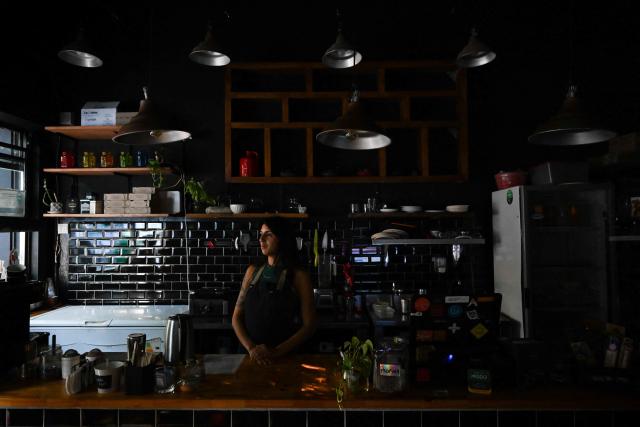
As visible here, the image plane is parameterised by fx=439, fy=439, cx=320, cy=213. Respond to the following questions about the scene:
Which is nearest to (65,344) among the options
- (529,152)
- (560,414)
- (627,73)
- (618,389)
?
(560,414)

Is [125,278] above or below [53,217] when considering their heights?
below

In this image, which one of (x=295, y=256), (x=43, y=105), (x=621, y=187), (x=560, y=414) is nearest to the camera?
(x=560, y=414)

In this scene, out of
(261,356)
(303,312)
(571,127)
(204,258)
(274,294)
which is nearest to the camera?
(261,356)

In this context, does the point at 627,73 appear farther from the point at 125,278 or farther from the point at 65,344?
the point at 65,344

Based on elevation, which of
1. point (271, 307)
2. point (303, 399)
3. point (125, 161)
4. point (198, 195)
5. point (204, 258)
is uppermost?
point (125, 161)

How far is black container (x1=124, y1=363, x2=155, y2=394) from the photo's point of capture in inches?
73.1

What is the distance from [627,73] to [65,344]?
236 inches

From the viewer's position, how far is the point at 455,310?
1976mm

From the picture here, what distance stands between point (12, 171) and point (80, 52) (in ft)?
5.07

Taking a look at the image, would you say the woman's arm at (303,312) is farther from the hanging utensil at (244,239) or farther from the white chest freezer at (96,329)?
the hanging utensil at (244,239)

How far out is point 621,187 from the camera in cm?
404

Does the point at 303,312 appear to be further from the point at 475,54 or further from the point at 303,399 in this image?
the point at 475,54

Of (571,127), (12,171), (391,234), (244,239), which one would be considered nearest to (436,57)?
(391,234)

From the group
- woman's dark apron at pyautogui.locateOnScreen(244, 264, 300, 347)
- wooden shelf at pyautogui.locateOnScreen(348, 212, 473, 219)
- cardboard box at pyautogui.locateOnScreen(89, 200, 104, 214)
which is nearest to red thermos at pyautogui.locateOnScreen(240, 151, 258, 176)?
wooden shelf at pyautogui.locateOnScreen(348, 212, 473, 219)
